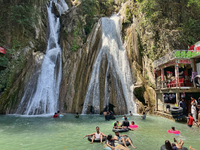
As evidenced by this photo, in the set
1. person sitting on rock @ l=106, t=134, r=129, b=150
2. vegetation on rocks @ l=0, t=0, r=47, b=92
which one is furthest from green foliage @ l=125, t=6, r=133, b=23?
person sitting on rock @ l=106, t=134, r=129, b=150

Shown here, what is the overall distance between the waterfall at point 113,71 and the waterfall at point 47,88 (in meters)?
5.94

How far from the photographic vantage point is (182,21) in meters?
21.6

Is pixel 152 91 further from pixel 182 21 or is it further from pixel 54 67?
pixel 54 67

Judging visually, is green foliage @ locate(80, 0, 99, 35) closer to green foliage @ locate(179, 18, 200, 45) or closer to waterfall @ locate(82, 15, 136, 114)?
waterfall @ locate(82, 15, 136, 114)

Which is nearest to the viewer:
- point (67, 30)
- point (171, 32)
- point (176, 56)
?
point (176, 56)

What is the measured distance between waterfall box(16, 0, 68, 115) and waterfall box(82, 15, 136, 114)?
5937 mm

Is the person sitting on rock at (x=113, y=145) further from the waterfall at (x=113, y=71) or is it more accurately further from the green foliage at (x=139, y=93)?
the green foliage at (x=139, y=93)

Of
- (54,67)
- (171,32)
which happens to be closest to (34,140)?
(54,67)

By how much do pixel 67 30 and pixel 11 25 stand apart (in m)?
9.95

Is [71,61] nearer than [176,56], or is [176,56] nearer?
[176,56]

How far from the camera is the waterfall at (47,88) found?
20875 millimetres

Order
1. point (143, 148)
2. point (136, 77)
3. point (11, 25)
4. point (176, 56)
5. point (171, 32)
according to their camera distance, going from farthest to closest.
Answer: point (11, 25) < point (136, 77) < point (171, 32) < point (176, 56) < point (143, 148)

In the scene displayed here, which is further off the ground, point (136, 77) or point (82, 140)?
point (136, 77)

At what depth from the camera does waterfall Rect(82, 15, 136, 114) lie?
2019 cm
